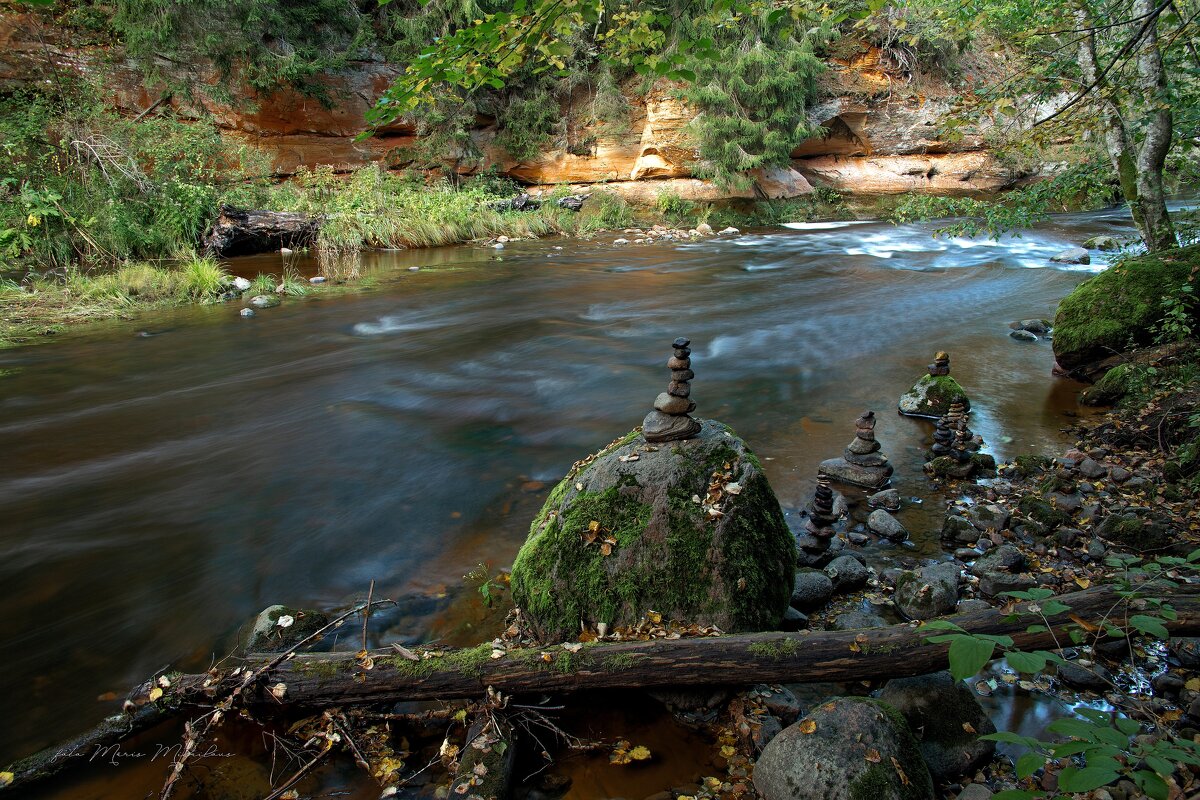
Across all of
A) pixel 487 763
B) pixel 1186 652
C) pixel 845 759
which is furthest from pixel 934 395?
pixel 487 763

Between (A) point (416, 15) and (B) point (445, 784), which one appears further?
(A) point (416, 15)

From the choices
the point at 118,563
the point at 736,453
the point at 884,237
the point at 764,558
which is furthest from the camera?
the point at 884,237

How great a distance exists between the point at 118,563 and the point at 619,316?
26.2 ft

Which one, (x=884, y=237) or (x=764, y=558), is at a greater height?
(x=884, y=237)

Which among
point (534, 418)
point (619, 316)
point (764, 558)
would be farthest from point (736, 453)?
point (619, 316)

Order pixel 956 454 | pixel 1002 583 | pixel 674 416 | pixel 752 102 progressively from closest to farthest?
pixel 674 416
pixel 1002 583
pixel 956 454
pixel 752 102

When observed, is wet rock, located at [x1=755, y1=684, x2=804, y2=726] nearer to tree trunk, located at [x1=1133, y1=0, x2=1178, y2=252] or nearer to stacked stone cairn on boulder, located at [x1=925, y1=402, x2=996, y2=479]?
stacked stone cairn on boulder, located at [x1=925, y1=402, x2=996, y2=479]

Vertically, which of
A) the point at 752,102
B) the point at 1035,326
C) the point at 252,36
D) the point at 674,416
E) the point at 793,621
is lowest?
the point at 793,621

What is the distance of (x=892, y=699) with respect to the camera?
269 centimetres

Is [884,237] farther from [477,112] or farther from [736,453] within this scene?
[736,453]

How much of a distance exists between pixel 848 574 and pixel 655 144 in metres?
21.2

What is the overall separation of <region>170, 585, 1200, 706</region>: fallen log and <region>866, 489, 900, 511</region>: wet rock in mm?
2017

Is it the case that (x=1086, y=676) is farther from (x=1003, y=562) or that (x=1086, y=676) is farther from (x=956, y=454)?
(x=956, y=454)

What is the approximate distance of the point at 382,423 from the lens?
675 cm
